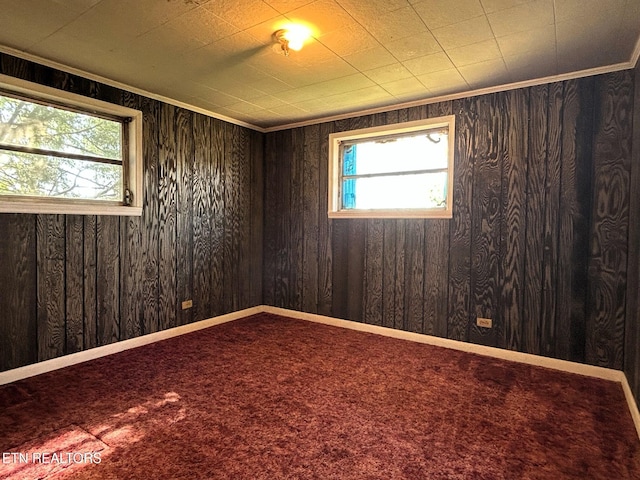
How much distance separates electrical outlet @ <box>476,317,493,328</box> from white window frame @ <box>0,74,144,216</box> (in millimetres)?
3335

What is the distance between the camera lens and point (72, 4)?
2014 millimetres

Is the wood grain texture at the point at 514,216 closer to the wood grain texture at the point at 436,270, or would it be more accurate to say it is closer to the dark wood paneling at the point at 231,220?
the wood grain texture at the point at 436,270

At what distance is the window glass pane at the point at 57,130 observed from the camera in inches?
106

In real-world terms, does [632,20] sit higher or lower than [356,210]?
higher

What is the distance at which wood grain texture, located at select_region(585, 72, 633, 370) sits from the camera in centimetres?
271

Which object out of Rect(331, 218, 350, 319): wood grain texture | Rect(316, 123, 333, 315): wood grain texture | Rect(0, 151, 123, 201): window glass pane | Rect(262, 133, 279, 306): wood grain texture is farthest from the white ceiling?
Rect(331, 218, 350, 319): wood grain texture

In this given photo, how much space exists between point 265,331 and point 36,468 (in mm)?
2369

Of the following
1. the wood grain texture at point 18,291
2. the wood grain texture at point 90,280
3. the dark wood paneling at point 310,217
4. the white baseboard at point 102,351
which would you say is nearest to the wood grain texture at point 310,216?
the dark wood paneling at point 310,217

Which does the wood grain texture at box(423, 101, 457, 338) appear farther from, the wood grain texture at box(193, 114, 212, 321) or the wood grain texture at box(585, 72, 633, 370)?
the wood grain texture at box(193, 114, 212, 321)

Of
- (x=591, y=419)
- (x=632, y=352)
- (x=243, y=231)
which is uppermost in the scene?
(x=243, y=231)

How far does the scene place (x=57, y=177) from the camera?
2.95 metres

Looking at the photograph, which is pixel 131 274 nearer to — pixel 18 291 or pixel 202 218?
pixel 18 291

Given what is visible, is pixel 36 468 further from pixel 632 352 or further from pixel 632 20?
pixel 632 20

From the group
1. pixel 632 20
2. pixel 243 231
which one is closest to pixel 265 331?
pixel 243 231
